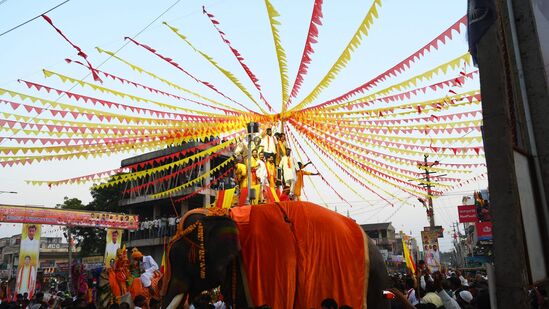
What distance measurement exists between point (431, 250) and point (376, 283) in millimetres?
18834

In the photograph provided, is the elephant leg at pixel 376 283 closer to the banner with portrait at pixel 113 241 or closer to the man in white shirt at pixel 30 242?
the man in white shirt at pixel 30 242

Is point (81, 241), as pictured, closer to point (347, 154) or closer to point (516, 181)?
point (347, 154)

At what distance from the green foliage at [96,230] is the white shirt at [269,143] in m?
31.8

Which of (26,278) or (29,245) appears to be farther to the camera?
(29,245)

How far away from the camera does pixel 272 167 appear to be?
11.6 m

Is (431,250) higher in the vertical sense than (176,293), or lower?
lower

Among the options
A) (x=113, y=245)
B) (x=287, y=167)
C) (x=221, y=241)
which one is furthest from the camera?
(x=113, y=245)

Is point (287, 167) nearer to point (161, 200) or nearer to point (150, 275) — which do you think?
point (150, 275)

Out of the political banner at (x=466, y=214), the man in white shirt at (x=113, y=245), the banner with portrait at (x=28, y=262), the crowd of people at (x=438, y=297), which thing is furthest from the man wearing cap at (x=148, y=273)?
the political banner at (x=466, y=214)

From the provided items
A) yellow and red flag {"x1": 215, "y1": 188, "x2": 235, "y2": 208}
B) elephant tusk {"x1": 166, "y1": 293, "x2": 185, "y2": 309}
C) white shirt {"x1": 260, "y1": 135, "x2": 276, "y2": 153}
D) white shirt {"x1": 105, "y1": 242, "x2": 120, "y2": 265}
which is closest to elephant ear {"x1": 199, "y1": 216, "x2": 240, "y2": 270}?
elephant tusk {"x1": 166, "y1": 293, "x2": 185, "y2": 309}

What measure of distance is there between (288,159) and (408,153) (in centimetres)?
351

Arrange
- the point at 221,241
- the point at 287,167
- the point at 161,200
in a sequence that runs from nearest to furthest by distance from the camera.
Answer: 1. the point at 221,241
2. the point at 287,167
3. the point at 161,200

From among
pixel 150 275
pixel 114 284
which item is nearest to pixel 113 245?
pixel 114 284

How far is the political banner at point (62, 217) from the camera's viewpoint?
21734 mm
